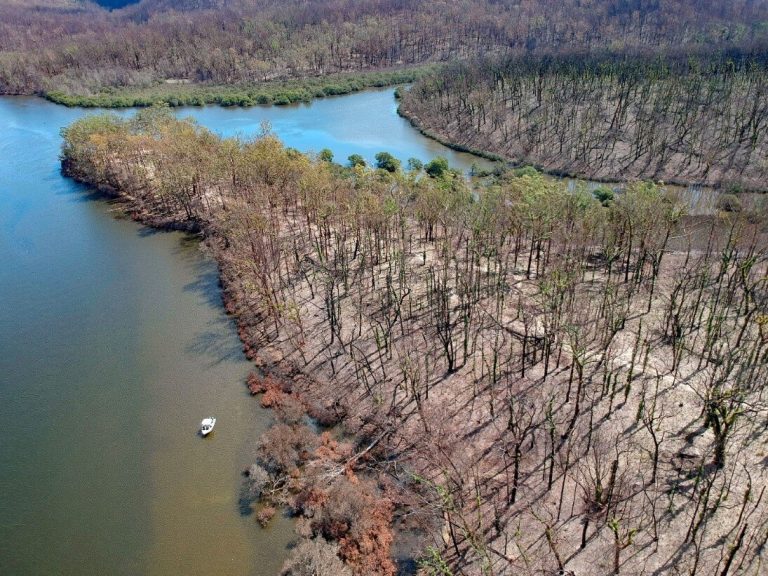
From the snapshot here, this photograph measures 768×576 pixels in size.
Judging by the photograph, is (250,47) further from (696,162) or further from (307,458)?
(307,458)

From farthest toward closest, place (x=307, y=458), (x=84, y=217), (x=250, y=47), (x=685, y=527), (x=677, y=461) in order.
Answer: (x=250, y=47), (x=84, y=217), (x=307, y=458), (x=677, y=461), (x=685, y=527)

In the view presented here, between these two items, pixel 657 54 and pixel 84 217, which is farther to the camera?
pixel 657 54

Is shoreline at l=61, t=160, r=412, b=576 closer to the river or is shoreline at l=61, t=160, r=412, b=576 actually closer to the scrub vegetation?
the river

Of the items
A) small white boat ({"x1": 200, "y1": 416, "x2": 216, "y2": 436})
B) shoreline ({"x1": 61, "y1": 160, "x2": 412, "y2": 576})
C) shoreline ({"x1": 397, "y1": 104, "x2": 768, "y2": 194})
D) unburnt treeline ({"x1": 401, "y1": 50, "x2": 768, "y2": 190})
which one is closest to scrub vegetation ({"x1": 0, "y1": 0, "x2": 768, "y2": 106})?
unburnt treeline ({"x1": 401, "y1": 50, "x2": 768, "y2": 190})

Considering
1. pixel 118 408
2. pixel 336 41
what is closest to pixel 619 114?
pixel 118 408

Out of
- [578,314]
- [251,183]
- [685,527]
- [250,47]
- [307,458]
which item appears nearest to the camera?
[685,527]

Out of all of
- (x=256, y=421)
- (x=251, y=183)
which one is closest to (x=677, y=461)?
(x=256, y=421)
